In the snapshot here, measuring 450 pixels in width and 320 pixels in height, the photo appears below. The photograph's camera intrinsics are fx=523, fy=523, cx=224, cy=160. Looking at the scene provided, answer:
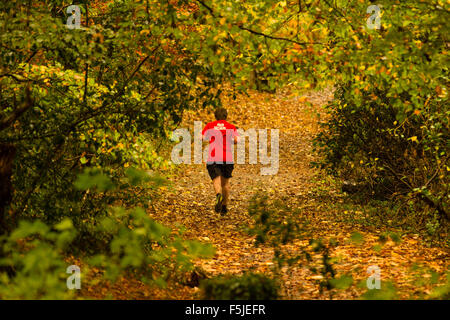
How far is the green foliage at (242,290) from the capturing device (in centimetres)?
377

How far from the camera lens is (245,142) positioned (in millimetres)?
20859

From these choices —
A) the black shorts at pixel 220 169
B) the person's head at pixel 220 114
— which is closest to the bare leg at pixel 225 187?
the black shorts at pixel 220 169

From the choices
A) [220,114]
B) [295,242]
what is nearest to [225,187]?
[220,114]

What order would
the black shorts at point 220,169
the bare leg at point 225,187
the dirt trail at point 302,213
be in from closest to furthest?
the dirt trail at point 302,213, the black shorts at point 220,169, the bare leg at point 225,187

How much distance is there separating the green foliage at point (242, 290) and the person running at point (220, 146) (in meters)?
5.53

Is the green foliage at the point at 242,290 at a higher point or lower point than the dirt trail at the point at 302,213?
lower

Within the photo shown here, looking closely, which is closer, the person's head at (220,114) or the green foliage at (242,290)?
the green foliage at (242,290)

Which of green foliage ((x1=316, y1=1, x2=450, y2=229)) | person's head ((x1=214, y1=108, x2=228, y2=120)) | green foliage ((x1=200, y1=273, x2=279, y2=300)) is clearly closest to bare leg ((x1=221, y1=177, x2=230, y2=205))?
person's head ((x1=214, y1=108, x2=228, y2=120))

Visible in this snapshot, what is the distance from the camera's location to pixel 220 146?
372 inches

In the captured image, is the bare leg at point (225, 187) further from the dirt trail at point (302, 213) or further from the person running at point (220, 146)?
the dirt trail at point (302, 213)

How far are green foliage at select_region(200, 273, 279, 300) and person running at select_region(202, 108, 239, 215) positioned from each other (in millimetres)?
5530

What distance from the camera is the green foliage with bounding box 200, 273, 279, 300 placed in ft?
12.4

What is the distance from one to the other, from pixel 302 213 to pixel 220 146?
7.28ft
